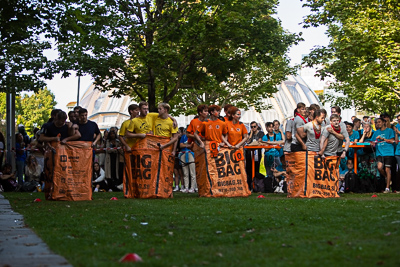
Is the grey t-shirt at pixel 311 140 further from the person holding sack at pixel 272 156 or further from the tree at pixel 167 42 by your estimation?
the tree at pixel 167 42

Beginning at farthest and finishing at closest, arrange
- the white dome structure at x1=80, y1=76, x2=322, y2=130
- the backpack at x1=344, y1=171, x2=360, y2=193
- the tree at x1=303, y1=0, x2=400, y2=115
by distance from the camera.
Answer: the white dome structure at x1=80, y1=76, x2=322, y2=130
the tree at x1=303, y1=0, x2=400, y2=115
the backpack at x1=344, y1=171, x2=360, y2=193

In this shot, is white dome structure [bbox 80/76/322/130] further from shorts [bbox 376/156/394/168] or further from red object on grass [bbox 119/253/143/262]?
red object on grass [bbox 119/253/143/262]

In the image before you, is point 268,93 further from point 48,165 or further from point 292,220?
point 292,220

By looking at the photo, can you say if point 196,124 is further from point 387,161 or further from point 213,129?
point 387,161

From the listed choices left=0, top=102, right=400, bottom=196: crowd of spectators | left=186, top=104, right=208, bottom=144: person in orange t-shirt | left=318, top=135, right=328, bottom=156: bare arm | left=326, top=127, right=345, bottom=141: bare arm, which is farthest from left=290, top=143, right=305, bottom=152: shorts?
left=186, top=104, right=208, bottom=144: person in orange t-shirt

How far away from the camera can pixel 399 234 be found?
23.7 feet

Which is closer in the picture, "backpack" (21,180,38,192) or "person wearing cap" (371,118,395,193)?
"person wearing cap" (371,118,395,193)

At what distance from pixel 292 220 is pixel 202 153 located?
6654 millimetres

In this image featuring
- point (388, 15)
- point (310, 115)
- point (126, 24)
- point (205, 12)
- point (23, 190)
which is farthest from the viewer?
point (388, 15)

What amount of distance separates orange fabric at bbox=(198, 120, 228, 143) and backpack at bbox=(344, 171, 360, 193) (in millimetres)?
4042

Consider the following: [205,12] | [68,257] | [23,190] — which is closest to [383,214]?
[68,257]

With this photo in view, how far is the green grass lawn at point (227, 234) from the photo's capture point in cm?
586

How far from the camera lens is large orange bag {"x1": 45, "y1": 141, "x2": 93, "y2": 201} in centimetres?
1471

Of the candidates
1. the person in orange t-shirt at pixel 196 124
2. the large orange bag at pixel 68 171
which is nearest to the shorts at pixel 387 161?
the person in orange t-shirt at pixel 196 124
